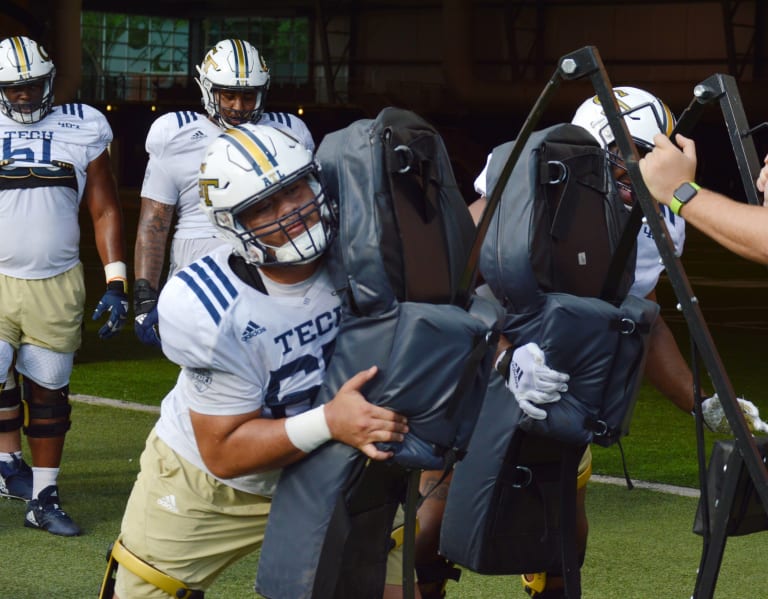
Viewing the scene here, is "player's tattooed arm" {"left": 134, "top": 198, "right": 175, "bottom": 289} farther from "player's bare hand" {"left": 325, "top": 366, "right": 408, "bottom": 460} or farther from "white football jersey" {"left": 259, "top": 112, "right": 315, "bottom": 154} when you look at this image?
"player's bare hand" {"left": 325, "top": 366, "right": 408, "bottom": 460}

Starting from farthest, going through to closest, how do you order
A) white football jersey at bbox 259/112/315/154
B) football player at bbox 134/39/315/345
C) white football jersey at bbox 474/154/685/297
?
white football jersey at bbox 259/112/315/154, football player at bbox 134/39/315/345, white football jersey at bbox 474/154/685/297

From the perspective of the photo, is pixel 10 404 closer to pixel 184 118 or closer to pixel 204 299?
pixel 184 118

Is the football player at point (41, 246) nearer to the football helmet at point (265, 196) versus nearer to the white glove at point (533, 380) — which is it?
the white glove at point (533, 380)

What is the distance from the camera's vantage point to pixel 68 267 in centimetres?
595

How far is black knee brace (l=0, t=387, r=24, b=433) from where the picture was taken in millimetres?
6031

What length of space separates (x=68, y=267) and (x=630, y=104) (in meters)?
2.80

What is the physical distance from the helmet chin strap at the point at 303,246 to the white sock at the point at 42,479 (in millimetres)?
3006

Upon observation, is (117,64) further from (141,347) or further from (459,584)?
(459,584)

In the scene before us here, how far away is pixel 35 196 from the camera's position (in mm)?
5855

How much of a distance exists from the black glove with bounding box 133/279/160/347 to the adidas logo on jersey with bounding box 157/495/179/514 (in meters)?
2.44

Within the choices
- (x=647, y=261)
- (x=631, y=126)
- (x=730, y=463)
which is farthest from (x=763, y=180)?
(x=647, y=261)

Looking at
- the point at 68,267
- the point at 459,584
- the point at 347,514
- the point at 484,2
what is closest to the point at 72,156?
the point at 68,267

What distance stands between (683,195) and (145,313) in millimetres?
3474

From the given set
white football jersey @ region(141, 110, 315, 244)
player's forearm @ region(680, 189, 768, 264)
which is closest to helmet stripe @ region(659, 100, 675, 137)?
player's forearm @ region(680, 189, 768, 264)
